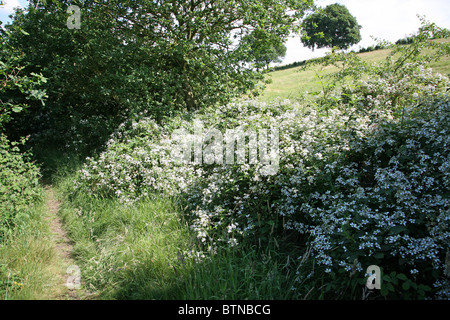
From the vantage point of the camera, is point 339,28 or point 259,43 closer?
point 259,43

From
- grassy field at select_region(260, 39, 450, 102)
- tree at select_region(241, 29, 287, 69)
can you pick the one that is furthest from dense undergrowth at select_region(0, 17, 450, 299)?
tree at select_region(241, 29, 287, 69)

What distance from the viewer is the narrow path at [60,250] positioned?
10.4 feet

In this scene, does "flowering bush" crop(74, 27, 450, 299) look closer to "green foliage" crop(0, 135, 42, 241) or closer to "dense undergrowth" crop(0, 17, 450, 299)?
"dense undergrowth" crop(0, 17, 450, 299)

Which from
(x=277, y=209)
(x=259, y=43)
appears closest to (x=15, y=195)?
(x=277, y=209)

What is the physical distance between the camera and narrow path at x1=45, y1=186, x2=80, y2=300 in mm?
3160

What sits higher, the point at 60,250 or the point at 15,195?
the point at 15,195


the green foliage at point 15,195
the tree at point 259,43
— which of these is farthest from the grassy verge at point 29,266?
the tree at point 259,43

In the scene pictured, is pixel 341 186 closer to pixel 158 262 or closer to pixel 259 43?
pixel 158 262

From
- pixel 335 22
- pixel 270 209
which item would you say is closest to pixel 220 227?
pixel 270 209

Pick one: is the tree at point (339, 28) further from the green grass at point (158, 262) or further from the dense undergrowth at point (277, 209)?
the green grass at point (158, 262)

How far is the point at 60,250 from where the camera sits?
3959 millimetres

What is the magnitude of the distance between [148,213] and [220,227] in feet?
4.22

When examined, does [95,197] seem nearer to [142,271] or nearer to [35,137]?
[142,271]

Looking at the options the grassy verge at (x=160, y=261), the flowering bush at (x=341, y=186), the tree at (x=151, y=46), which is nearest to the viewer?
the flowering bush at (x=341, y=186)
